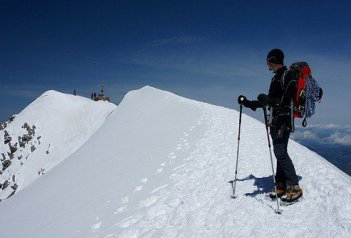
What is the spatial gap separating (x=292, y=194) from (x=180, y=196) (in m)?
3.15

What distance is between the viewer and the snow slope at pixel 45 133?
228ft

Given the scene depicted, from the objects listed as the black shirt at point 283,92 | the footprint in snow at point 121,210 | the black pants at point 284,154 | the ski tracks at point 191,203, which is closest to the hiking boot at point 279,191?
the black pants at point 284,154

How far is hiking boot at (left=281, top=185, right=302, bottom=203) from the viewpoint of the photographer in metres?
6.62

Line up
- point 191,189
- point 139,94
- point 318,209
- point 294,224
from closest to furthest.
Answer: point 294,224 → point 318,209 → point 191,189 → point 139,94

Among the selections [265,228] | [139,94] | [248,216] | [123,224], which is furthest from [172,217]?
[139,94]

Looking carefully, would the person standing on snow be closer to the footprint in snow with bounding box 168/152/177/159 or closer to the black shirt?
the black shirt

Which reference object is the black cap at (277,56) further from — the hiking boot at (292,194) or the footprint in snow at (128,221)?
the footprint in snow at (128,221)

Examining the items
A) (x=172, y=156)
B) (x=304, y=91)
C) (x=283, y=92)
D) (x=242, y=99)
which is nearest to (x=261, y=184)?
(x=242, y=99)

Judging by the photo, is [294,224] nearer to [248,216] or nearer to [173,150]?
[248,216]

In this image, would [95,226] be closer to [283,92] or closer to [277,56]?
[283,92]

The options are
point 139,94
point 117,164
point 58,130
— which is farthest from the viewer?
point 58,130

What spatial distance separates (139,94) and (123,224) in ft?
116

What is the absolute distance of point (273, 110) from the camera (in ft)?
22.3

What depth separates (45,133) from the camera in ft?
260
